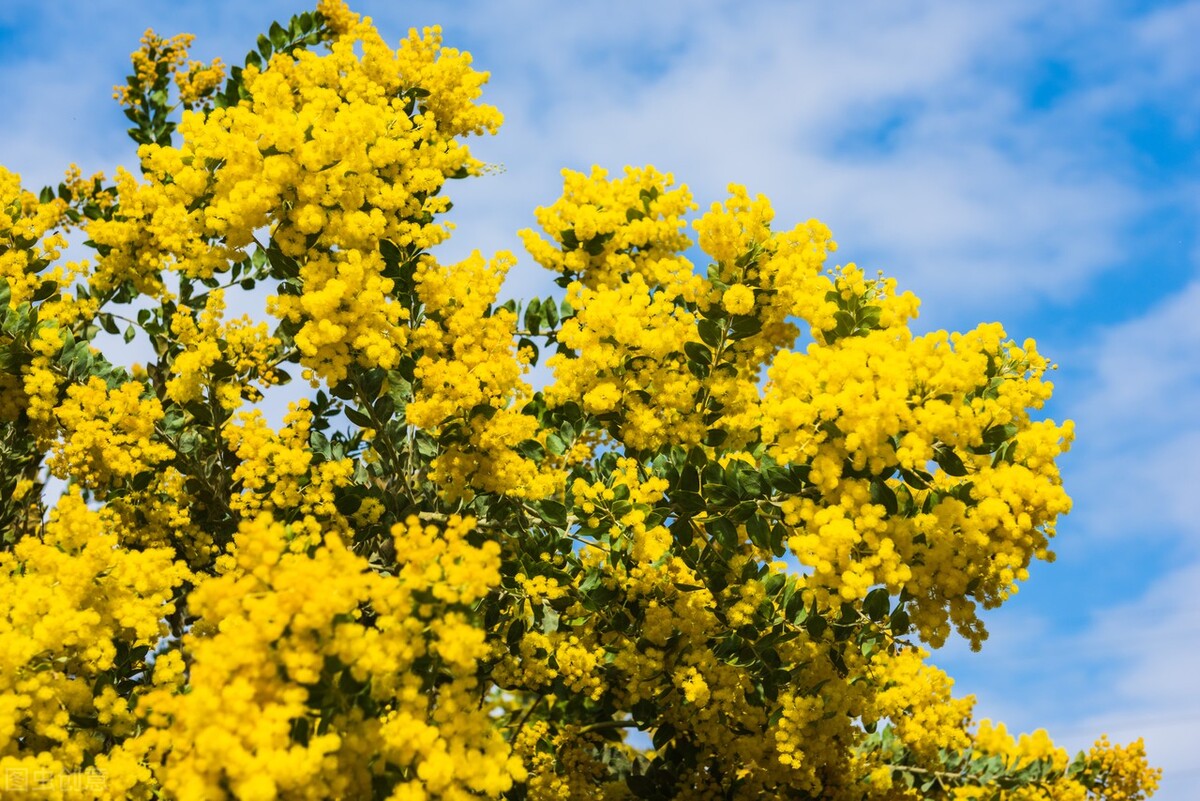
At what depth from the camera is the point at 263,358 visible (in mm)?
9469

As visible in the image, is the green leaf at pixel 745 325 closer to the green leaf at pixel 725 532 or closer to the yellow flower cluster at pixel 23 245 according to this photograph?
the green leaf at pixel 725 532

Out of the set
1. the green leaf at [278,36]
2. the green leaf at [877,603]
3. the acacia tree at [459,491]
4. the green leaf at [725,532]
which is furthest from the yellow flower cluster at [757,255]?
the green leaf at [278,36]

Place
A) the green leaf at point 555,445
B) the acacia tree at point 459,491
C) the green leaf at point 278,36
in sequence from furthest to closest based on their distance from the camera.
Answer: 1. the green leaf at point 278,36
2. the green leaf at point 555,445
3. the acacia tree at point 459,491

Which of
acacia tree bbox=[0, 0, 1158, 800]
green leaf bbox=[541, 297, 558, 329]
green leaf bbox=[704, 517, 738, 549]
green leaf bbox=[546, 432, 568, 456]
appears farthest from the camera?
green leaf bbox=[541, 297, 558, 329]

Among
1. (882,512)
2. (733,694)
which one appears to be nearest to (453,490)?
(733,694)

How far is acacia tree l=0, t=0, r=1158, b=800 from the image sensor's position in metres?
6.02

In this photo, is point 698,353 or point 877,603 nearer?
point 877,603

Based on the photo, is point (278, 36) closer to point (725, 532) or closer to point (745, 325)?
point (745, 325)

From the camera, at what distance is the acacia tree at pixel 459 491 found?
6.02 metres

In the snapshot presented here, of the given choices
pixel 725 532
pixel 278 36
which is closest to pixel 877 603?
pixel 725 532

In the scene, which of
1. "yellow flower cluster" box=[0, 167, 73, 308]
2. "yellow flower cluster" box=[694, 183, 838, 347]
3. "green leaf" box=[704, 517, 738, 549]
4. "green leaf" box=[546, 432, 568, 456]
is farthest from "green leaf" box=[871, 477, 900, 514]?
"yellow flower cluster" box=[0, 167, 73, 308]

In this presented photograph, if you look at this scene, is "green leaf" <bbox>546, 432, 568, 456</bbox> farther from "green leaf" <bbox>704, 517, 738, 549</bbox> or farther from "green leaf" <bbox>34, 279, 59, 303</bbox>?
"green leaf" <bbox>34, 279, 59, 303</bbox>

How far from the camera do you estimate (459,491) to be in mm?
8773

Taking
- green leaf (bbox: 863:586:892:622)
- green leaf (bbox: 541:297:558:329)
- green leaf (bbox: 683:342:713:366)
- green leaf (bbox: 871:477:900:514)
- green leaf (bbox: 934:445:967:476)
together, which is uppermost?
green leaf (bbox: 541:297:558:329)
